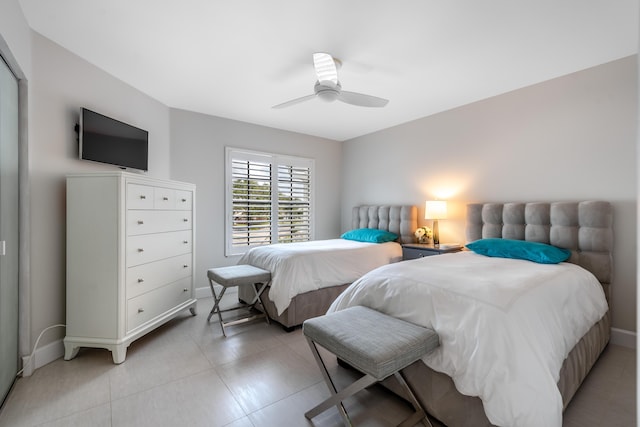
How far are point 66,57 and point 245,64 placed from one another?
146 centimetres

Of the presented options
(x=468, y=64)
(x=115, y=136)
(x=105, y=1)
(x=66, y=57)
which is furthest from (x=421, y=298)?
(x=66, y=57)

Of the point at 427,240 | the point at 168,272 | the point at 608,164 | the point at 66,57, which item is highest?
the point at 66,57

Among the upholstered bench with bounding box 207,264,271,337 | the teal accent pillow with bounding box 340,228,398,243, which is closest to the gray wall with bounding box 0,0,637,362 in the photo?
the teal accent pillow with bounding box 340,228,398,243

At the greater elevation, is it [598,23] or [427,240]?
[598,23]

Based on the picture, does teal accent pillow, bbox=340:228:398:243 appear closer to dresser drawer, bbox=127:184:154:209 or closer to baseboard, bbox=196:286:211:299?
baseboard, bbox=196:286:211:299

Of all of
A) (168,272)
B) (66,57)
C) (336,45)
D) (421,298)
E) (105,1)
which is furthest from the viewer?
(168,272)

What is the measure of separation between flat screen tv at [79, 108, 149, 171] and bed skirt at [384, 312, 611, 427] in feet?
10.0

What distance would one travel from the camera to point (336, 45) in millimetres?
2270

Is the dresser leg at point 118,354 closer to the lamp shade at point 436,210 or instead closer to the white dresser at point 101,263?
the white dresser at point 101,263

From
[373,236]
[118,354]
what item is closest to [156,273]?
[118,354]

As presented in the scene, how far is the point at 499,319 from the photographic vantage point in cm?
139

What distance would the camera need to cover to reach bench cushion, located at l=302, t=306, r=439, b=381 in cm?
131

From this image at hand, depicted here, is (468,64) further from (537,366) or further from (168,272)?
(168,272)

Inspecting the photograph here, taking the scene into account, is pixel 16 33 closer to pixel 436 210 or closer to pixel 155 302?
pixel 155 302
